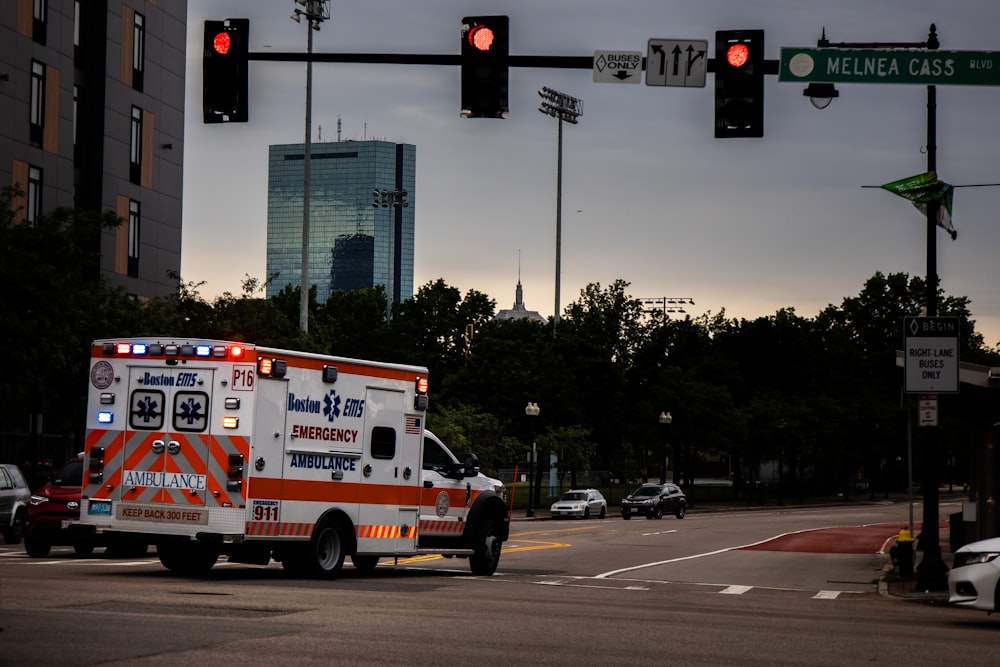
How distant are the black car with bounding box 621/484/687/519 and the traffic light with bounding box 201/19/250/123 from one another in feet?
159

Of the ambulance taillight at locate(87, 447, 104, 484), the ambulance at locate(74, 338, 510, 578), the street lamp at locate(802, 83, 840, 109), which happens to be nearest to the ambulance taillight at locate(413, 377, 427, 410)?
the ambulance at locate(74, 338, 510, 578)

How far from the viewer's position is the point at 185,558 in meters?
19.7

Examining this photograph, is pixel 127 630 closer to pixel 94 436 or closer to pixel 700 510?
pixel 94 436

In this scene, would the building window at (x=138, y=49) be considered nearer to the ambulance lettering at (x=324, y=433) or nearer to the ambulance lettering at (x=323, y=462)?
the ambulance lettering at (x=324, y=433)

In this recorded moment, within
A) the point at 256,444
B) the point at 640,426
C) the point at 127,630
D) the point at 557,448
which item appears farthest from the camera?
the point at 640,426

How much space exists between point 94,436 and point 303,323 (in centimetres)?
3620

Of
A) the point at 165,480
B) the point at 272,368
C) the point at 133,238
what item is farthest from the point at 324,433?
the point at 133,238

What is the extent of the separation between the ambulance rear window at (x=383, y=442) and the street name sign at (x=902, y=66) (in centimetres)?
809

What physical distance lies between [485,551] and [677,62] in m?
9.53

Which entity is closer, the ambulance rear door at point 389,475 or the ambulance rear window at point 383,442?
the ambulance rear door at point 389,475

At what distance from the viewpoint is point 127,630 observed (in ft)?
39.5

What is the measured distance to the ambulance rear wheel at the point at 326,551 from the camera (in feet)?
62.6

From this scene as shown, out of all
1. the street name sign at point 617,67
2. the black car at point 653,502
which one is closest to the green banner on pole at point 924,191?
the street name sign at point 617,67

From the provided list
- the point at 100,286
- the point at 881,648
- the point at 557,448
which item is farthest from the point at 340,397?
the point at 557,448
